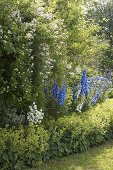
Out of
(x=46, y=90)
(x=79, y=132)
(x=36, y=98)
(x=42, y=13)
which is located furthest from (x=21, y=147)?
(x=42, y=13)

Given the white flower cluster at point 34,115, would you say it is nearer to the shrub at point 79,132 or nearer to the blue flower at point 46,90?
the shrub at point 79,132

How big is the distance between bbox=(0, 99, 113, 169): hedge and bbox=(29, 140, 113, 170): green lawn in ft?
0.53

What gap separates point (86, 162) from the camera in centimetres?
779

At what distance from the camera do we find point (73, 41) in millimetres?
12570

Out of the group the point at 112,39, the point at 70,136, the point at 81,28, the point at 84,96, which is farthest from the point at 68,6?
the point at 112,39

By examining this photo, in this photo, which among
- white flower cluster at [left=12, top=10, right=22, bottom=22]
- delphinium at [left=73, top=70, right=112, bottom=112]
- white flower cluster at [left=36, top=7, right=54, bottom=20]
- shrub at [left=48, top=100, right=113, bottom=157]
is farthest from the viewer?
delphinium at [left=73, top=70, right=112, bottom=112]

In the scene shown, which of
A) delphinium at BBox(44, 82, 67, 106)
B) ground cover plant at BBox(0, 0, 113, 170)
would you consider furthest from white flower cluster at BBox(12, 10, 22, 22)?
delphinium at BBox(44, 82, 67, 106)

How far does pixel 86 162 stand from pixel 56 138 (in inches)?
28.2

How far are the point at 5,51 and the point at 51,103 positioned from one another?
199 cm

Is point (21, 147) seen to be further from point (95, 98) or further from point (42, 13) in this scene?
point (95, 98)

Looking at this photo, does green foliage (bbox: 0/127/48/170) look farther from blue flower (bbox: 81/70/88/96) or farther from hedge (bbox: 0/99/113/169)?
blue flower (bbox: 81/70/88/96)

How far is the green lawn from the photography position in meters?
7.42

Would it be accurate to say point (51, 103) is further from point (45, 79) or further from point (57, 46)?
point (57, 46)

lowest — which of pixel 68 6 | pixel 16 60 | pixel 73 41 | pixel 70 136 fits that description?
pixel 70 136
